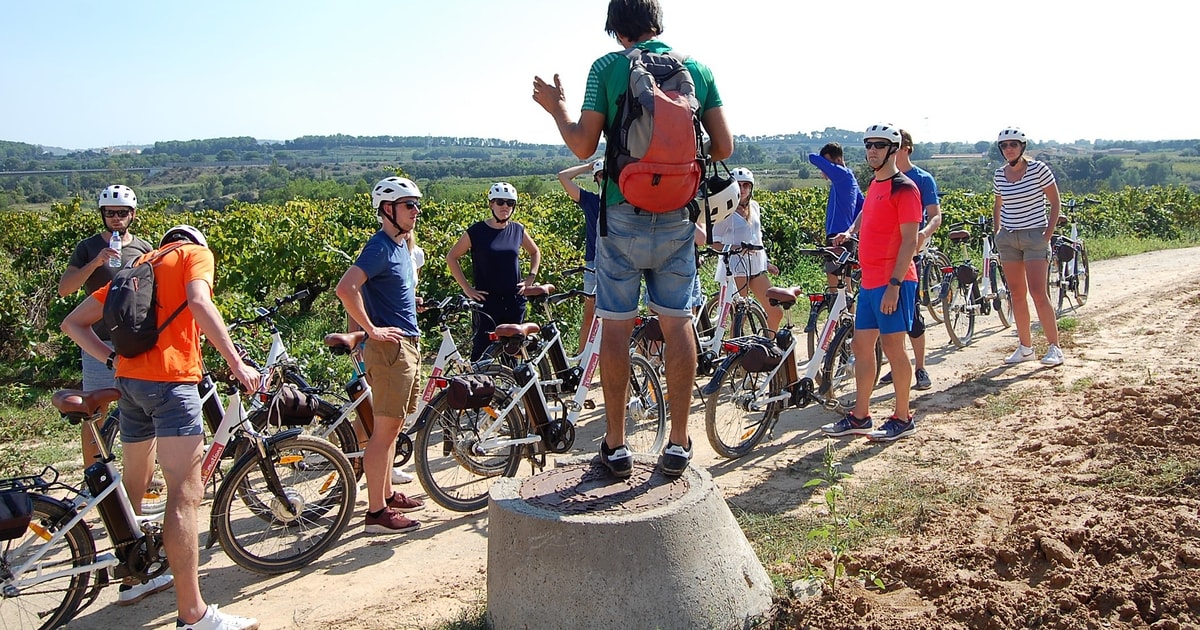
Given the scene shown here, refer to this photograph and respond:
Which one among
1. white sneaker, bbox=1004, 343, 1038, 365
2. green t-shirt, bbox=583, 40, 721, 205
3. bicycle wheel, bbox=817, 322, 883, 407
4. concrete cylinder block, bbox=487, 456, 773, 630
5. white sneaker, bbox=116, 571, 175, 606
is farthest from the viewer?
white sneaker, bbox=1004, 343, 1038, 365

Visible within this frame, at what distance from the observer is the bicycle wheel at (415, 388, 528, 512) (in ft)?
17.9

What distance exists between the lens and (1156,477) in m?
5.01

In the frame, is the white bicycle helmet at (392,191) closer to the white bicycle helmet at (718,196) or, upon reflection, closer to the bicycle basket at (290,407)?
the bicycle basket at (290,407)

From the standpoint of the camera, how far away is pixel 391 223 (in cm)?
526

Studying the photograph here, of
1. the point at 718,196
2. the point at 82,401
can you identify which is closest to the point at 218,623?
the point at 82,401

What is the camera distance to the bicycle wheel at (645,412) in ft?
20.9

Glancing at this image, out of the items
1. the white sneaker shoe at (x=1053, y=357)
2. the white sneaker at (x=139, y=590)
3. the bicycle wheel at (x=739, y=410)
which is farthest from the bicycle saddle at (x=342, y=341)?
the white sneaker shoe at (x=1053, y=357)

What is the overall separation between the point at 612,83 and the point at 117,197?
3388 mm

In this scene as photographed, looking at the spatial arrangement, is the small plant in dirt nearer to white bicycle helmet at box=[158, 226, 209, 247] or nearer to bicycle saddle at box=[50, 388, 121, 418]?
white bicycle helmet at box=[158, 226, 209, 247]

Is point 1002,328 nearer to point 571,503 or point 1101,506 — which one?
point 1101,506

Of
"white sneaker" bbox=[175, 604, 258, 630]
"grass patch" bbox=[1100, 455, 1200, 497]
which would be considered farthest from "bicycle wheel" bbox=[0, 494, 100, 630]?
"grass patch" bbox=[1100, 455, 1200, 497]

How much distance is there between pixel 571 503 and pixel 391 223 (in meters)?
2.21

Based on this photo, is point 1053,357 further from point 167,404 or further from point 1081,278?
point 167,404

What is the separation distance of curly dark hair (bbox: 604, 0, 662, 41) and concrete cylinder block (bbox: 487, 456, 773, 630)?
1934 millimetres
